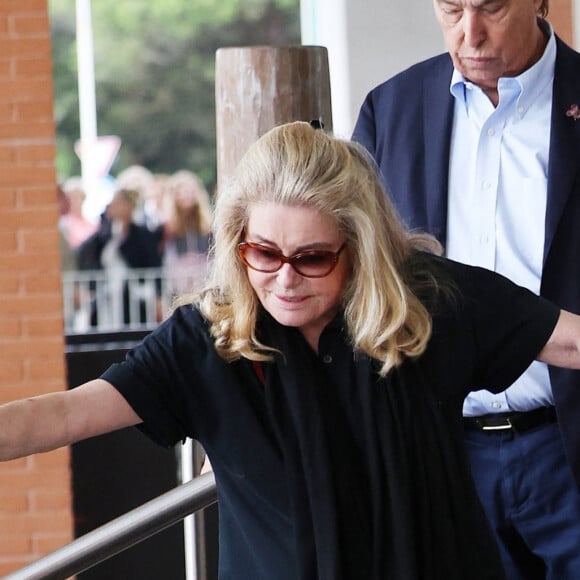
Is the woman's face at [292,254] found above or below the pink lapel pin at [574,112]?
below

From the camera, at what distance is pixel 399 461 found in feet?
6.18

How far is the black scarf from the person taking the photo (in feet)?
6.10

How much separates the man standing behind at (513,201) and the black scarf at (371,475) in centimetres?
44

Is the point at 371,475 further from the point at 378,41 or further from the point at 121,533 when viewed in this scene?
the point at 378,41

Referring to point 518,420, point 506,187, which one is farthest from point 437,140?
point 518,420

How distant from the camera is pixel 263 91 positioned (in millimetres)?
2309

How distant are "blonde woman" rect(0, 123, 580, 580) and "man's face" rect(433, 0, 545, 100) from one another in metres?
0.54

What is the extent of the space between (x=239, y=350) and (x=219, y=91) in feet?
2.07

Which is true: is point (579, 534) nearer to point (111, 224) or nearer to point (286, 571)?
point (286, 571)

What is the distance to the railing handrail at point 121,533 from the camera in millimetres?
2199

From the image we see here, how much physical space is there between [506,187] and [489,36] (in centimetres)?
27

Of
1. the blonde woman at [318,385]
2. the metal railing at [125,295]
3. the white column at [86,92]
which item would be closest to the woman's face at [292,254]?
the blonde woman at [318,385]

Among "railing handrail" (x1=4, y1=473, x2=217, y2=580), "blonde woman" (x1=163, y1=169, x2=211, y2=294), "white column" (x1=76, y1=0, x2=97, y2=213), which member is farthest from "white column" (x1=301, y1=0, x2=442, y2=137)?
"white column" (x1=76, y1=0, x2=97, y2=213)

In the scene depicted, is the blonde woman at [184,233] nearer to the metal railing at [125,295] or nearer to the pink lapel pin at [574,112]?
the metal railing at [125,295]
